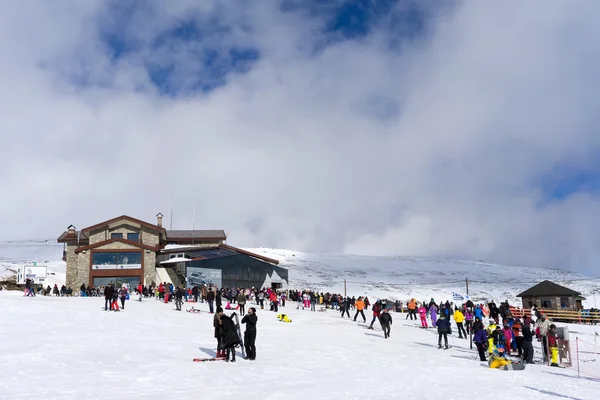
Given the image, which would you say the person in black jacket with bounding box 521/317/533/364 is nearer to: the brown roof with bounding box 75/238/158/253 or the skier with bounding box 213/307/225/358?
the skier with bounding box 213/307/225/358

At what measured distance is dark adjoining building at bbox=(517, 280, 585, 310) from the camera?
4641 centimetres

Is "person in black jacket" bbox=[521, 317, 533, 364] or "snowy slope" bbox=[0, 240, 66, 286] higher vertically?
"snowy slope" bbox=[0, 240, 66, 286]

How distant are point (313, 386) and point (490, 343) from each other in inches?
337

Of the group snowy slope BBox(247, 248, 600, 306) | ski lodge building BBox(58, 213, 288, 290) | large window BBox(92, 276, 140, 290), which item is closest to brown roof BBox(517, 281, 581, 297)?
ski lodge building BBox(58, 213, 288, 290)

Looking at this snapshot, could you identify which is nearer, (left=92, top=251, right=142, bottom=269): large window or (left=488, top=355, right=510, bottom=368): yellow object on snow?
(left=488, top=355, right=510, bottom=368): yellow object on snow

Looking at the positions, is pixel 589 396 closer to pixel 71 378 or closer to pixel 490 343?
pixel 490 343

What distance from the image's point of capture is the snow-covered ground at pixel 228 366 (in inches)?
455

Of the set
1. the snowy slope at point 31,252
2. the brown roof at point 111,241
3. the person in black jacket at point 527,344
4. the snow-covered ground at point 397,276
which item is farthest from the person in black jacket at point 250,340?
the snowy slope at point 31,252

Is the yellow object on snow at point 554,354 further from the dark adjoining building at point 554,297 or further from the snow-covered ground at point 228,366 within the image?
the dark adjoining building at point 554,297

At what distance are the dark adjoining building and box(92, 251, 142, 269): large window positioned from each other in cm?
3707

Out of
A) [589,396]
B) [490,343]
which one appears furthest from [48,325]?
[589,396]

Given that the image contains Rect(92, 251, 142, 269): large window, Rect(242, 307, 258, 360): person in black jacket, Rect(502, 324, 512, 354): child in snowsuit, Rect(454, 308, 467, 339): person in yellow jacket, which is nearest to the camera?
Rect(242, 307, 258, 360): person in black jacket

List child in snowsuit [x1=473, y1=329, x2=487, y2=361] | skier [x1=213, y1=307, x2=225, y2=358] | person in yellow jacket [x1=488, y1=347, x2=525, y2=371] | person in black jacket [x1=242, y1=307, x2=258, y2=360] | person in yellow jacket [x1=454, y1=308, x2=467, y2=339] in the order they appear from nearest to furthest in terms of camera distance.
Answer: skier [x1=213, y1=307, x2=225, y2=358] → person in black jacket [x1=242, y1=307, x2=258, y2=360] → person in yellow jacket [x1=488, y1=347, x2=525, y2=371] → child in snowsuit [x1=473, y1=329, x2=487, y2=361] → person in yellow jacket [x1=454, y1=308, x2=467, y2=339]

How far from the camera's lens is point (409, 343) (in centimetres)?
2334
